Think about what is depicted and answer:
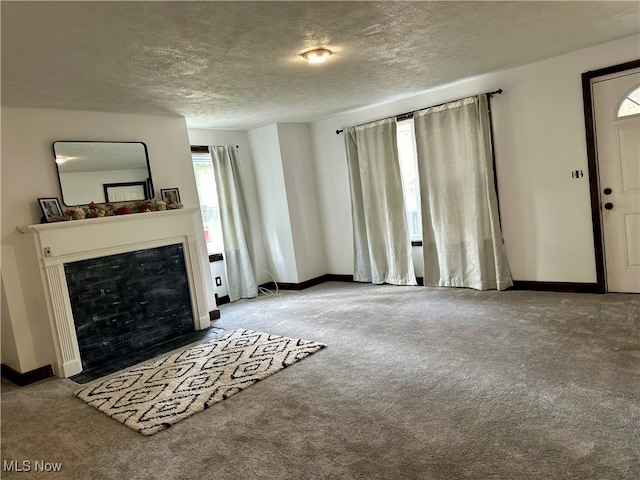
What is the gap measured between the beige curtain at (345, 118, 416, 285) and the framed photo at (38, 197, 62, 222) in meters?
3.41

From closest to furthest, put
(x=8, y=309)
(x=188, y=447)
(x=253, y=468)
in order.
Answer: (x=253, y=468)
(x=188, y=447)
(x=8, y=309)

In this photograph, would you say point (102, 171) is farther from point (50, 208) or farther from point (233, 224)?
point (233, 224)

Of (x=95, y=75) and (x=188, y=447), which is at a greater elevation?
(x=95, y=75)

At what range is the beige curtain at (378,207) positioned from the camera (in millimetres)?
5398

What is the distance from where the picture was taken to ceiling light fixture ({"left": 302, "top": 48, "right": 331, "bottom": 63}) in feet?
9.99

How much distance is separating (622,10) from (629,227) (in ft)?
6.30

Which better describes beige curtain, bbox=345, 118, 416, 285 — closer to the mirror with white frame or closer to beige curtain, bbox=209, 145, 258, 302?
beige curtain, bbox=209, 145, 258, 302

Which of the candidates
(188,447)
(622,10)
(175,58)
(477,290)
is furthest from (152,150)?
(622,10)

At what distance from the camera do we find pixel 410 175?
5.41 meters

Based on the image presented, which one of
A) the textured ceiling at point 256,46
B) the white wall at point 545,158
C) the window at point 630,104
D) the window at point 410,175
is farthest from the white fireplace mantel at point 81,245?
the window at point 630,104

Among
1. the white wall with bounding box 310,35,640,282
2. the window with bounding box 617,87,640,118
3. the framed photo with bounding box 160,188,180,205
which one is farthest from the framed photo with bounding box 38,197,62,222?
the window with bounding box 617,87,640,118

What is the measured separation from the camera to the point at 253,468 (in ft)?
6.87

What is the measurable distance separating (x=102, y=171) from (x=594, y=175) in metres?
4.65

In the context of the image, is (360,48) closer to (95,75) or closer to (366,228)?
(95,75)
